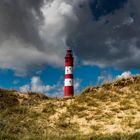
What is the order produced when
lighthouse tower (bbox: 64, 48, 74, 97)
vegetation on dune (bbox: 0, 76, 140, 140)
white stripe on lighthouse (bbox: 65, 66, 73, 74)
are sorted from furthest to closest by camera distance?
white stripe on lighthouse (bbox: 65, 66, 73, 74) < lighthouse tower (bbox: 64, 48, 74, 97) < vegetation on dune (bbox: 0, 76, 140, 140)

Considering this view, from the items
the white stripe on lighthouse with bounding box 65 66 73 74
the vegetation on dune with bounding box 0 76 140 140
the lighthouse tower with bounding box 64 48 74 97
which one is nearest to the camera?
the vegetation on dune with bounding box 0 76 140 140

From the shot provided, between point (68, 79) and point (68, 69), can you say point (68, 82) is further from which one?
point (68, 69)

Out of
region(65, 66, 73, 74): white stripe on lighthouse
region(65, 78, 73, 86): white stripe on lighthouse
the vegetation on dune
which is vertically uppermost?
region(65, 66, 73, 74): white stripe on lighthouse

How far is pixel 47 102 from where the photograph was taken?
81.8 ft

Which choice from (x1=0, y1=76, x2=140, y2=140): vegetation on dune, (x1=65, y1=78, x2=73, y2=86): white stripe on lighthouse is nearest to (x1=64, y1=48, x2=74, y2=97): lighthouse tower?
(x1=65, y1=78, x2=73, y2=86): white stripe on lighthouse

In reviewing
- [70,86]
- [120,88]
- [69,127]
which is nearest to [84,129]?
[69,127]

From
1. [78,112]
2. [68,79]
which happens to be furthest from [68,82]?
[78,112]

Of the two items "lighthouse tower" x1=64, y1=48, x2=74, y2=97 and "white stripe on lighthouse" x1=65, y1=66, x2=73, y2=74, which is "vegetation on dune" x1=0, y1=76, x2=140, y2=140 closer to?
"lighthouse tower" x1=64, y1=48, x2=74, y2=97

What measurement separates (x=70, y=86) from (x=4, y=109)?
359 inches

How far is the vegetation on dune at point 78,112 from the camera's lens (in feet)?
68.3

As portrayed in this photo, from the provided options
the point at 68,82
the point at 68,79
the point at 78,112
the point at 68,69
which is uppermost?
the point at 68,69

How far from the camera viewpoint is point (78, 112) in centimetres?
2330

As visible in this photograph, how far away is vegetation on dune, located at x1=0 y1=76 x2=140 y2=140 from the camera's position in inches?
819

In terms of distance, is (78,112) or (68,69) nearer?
(78,112)
